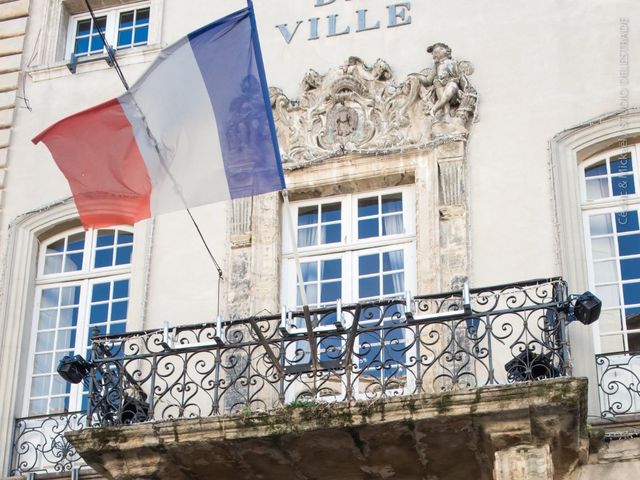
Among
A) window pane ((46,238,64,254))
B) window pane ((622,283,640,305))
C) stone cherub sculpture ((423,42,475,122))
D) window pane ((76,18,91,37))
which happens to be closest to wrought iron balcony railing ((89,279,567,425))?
window pane ((622,283,640,305))

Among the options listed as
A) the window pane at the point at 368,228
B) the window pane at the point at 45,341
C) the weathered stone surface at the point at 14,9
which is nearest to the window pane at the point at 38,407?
the window pane at the point at 45,341

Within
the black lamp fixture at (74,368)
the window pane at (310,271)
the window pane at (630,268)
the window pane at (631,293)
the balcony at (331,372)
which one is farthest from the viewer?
the window pane at (310,271)

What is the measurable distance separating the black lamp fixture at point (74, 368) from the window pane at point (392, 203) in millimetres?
2997

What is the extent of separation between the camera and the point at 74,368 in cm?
1138

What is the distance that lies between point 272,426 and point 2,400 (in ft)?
10.7

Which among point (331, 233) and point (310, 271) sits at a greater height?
point (331, 233)

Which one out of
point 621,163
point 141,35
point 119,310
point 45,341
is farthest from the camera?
point 141,35

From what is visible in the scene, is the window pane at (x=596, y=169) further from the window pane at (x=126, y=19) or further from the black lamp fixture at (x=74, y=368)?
the window pane at (x=126, y=19)

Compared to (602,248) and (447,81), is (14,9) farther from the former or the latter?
(602,248)

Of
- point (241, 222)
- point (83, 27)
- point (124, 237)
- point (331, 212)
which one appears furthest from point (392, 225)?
point (83, 27)

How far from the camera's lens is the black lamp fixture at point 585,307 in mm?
10492

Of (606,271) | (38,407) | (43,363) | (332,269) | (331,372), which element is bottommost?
(38,407)

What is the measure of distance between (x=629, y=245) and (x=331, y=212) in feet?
8.51

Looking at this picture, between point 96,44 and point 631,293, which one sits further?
point 96,44
